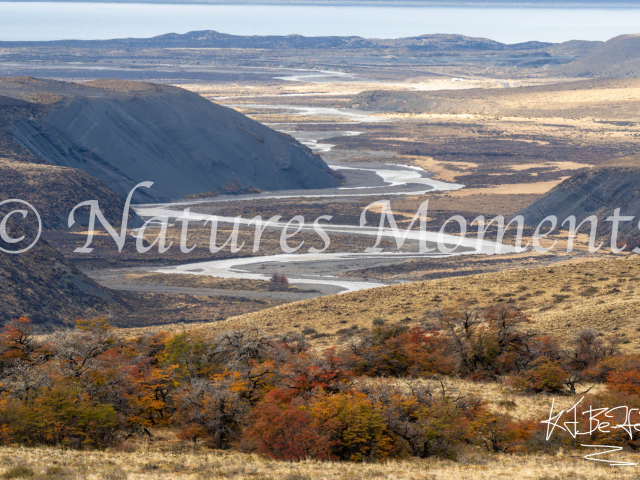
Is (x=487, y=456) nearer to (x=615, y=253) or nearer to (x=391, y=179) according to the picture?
(x=615, y=253)

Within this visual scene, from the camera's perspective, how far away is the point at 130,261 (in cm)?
6706

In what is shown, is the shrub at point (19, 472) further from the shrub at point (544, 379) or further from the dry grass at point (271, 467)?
the shrub at point (544, 379)

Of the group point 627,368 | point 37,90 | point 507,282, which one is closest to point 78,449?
point 627,368

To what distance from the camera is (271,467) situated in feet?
63.4

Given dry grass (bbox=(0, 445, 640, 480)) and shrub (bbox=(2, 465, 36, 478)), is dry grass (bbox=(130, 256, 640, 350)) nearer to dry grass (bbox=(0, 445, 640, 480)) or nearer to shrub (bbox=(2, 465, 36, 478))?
dry grass (bbox=(0, 445, 640, 480))

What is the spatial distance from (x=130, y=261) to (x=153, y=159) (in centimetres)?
3887

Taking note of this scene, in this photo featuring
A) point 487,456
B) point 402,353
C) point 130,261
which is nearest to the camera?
point 487,456

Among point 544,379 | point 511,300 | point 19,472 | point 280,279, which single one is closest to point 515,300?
point 511,300

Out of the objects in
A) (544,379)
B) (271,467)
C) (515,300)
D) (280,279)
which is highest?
(271,467)

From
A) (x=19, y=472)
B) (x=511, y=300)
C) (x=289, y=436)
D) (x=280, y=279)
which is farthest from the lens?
(x=280, y=279)

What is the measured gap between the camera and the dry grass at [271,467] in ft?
59.3
